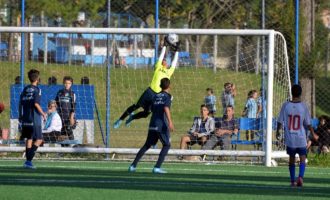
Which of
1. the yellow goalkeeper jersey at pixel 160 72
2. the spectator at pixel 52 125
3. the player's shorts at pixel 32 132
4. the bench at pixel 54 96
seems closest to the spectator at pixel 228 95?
the yellow goalkeeper jersey at pixel 160 72

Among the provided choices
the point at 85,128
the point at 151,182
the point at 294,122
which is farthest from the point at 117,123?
the point at 294,122

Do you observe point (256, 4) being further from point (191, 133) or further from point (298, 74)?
point (191, 133)

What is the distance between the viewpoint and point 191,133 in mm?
24250

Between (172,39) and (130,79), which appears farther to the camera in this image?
(130,79)

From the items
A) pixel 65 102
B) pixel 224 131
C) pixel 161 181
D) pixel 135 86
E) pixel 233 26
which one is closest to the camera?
pixel 161 181

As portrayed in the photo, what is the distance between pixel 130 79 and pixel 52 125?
2291 mm

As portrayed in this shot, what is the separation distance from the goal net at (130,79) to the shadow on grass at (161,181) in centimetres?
401

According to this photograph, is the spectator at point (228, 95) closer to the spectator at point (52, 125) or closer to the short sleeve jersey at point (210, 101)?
the short sleeve jersey at point (210, 101)

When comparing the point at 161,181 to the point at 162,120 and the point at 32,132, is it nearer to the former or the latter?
the point at 162,120

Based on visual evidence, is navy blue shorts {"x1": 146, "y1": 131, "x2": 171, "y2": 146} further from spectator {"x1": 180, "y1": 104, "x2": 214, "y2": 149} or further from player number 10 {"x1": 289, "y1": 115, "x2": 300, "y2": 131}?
spectator {"x1": 180, "y1": 104, "x2": 214, "y2": 149}

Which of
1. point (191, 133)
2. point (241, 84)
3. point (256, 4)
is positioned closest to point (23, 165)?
point (191, 133)

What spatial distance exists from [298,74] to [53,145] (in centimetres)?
581

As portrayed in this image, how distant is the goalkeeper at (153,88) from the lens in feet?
73.6

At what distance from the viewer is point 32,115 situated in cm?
2042
